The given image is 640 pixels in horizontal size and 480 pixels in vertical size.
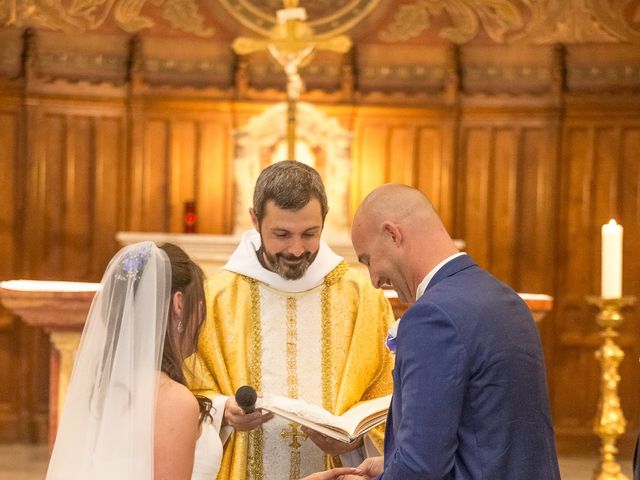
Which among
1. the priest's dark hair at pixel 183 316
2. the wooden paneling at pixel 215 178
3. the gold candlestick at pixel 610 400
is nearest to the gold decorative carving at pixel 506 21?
the wooden paneling at pixel 215 178

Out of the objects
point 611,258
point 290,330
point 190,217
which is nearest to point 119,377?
point 290,330

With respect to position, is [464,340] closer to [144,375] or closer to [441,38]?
[144,375]

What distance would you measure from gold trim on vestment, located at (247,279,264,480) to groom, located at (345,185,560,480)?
0.94m

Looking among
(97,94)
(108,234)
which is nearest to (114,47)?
(97,94)

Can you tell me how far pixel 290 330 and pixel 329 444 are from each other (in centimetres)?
55

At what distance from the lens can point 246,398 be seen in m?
3.12

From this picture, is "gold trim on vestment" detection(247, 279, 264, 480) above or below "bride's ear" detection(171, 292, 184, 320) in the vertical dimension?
below

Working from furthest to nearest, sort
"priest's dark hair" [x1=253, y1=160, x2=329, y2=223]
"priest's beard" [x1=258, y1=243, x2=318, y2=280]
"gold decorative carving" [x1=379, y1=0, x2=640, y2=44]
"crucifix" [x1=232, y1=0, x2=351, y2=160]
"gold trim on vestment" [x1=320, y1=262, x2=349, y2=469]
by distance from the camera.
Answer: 1. "gold decorative carving" [x1=379, y1=0, x2=640, y2=44]
2. "crucifix" [x1=232, y1=0, x2=351, y2=160]
3. "gold trim on vestment" [x1=320, y1=262, x2=349, y2=469]
4. "priest's beard" [x1=258, y1=243, x2=318, y2=280]
5. "priest's dark hair" [x1=253, y1=160, x2=329, y2=223]

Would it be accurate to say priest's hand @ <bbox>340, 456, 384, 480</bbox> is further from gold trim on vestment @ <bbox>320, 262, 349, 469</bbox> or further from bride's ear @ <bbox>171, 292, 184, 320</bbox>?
bride's ear @ <bbox>171, 292, 184, 320</bbox>

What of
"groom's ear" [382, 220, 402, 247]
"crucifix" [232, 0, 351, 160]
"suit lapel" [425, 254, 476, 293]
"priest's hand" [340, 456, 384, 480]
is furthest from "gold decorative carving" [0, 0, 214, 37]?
"suit lapel" [425, 254, 476, 293]

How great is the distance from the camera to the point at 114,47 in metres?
9.09

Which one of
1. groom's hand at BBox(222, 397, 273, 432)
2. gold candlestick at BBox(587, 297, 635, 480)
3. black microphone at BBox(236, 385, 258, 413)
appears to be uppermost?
black microphone at BBox(236, 385, 258, 413)

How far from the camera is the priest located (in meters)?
3.47

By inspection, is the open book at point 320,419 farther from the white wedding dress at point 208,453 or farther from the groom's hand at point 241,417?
the white wedding dress at point 208,453
